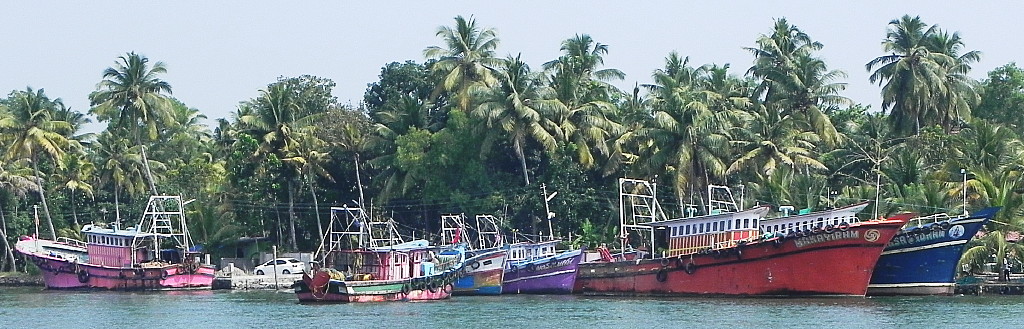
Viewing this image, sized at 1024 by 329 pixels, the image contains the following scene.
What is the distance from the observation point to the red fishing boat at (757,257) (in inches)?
2261

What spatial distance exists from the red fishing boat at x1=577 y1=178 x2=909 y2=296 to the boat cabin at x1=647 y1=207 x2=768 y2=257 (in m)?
0.04

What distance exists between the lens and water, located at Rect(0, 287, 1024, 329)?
5025cm

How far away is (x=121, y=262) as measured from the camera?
78.4m

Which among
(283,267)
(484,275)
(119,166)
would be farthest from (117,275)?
(484,275)

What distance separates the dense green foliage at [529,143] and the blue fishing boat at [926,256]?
472cm

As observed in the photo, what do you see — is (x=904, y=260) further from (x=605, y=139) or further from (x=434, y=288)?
(x=605, y=139)

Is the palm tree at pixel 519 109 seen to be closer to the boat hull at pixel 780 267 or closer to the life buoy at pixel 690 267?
the boat hull at pixel 780 267

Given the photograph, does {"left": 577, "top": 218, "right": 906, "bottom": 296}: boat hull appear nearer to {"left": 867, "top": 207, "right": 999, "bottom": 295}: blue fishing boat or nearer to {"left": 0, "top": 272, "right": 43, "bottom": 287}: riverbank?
{"left": 867, "top": 207, "right": 999, "bottom": 295}: blue fishing boat

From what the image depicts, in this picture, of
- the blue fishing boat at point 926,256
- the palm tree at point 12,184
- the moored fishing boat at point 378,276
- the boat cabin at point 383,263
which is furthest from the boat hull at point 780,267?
the palm tree at point 12,184

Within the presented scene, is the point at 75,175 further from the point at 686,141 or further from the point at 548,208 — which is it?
the point at 686,141

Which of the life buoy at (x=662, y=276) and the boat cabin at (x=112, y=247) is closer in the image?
the life buoy at (x=662, y=276)

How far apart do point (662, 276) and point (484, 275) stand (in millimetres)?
8676

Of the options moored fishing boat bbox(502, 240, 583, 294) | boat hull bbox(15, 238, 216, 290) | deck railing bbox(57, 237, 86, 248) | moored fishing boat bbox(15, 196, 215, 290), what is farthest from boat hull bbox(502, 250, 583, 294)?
deck railing bbox(57, 237, 86, 248)

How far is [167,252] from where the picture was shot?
81375 mm
